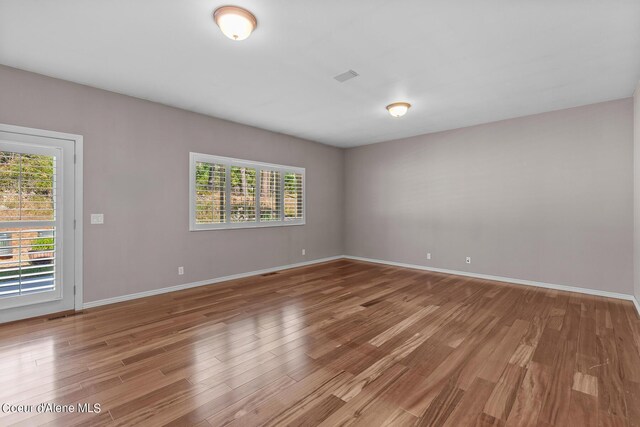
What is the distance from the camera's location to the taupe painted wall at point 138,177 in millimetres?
3457

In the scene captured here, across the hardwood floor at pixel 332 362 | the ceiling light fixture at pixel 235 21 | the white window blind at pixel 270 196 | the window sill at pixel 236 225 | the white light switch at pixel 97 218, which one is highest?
the ceiling light fixture at pixel 235 21

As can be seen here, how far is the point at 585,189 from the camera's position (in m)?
4.36

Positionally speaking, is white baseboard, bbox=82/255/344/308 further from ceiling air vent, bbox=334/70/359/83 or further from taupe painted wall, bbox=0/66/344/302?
ceiling air vent, bbox=334/70/359/83

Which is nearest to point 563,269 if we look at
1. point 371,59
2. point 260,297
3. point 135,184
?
point 371,59

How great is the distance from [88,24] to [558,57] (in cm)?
442

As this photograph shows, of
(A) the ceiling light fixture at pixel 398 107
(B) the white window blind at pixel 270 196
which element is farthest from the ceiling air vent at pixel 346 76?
(B) the white window blind at pixel 270 196

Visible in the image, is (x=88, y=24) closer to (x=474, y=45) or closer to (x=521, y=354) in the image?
(x=474, y=45)

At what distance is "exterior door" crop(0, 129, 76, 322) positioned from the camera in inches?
123

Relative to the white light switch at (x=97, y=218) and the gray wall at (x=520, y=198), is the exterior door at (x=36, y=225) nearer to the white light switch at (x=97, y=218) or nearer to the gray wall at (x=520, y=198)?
the white light switch at (x=97, y=218)

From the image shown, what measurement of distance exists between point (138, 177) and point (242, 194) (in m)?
1.71

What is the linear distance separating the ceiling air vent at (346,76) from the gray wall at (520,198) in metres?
3.12

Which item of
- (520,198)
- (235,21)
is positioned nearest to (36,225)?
(235,21)

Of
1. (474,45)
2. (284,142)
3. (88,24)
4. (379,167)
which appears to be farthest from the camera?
(379,167)

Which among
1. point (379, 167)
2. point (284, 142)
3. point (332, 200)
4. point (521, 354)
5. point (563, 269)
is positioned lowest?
point (521, 354)
